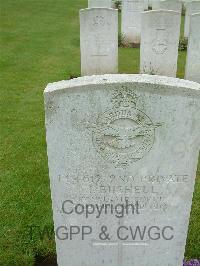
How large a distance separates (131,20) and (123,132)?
10868 millimetres

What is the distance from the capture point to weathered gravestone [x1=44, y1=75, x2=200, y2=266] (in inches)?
115

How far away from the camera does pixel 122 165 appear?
3162mm

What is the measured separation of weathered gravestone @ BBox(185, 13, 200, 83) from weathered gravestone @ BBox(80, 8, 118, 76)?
1.60 meters

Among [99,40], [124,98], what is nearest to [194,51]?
[99,40]

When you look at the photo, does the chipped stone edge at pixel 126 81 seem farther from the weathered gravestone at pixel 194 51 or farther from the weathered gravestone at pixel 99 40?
the weathered gravestone at pixel 99 40

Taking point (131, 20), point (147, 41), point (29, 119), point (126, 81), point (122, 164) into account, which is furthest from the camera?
point (131, 20)

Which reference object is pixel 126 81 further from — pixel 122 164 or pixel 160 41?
pixel 160 41

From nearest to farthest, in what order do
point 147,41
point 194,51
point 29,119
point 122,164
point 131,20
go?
point 122,164 → point 29,119 → point 194,51 → point 147,41 → point 131,20

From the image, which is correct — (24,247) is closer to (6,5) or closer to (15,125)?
(15,125)

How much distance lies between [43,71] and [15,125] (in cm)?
325

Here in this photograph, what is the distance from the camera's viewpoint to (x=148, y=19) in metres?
9.13

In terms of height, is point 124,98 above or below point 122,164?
above

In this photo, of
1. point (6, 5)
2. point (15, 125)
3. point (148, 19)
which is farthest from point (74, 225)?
point (6, 5)

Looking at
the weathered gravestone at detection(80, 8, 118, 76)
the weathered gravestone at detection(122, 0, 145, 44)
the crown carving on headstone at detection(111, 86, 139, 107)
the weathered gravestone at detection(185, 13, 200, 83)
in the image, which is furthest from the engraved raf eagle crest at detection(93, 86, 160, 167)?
the weathered gravestone at detection(122, 0, 145, 44)
